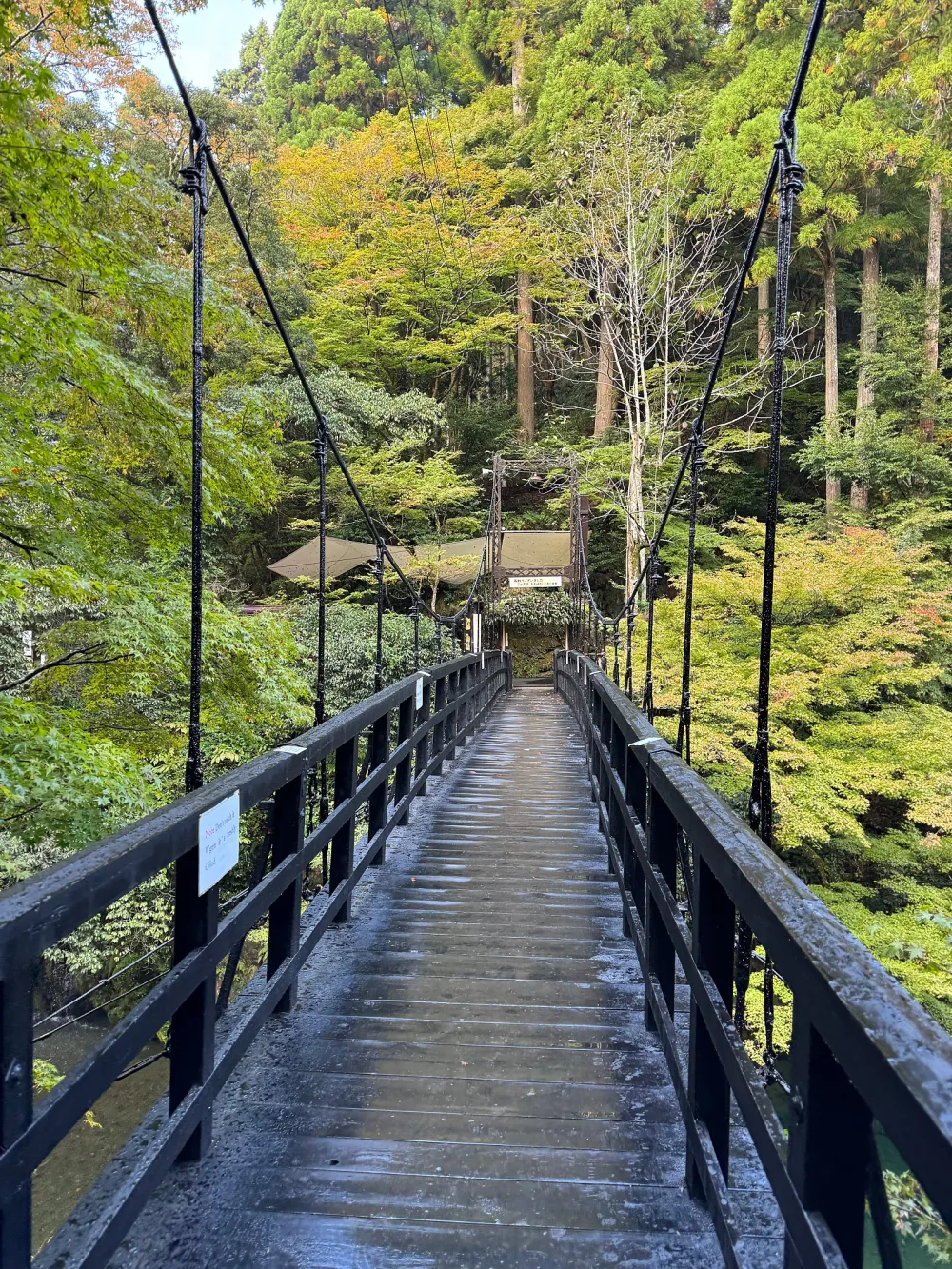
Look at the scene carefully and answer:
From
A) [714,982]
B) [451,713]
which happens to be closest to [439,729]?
[451,713]

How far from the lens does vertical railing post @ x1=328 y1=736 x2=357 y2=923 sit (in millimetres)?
2422

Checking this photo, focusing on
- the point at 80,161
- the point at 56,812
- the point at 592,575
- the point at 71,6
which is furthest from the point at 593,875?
the point at 592,575

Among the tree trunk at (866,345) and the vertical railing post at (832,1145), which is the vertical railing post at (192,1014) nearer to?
the vertical railing post at (832,1145)

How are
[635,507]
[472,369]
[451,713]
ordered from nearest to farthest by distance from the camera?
[451,713] → [635,507] → [472,369]

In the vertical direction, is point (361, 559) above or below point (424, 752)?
above

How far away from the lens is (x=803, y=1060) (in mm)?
782

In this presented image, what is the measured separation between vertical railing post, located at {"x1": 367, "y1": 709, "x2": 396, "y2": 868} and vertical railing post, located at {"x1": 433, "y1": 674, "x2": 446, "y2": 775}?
1.80 metres

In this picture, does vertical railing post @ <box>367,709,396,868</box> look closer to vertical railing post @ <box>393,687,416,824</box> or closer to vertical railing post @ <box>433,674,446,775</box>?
vertical railing post @ <box>393,687,416,824</box>

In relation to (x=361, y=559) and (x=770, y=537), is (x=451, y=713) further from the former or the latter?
(x=361, y=559)

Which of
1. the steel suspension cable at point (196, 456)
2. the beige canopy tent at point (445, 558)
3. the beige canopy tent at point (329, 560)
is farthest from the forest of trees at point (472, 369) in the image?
the steel suspension cable at point (196, 456)

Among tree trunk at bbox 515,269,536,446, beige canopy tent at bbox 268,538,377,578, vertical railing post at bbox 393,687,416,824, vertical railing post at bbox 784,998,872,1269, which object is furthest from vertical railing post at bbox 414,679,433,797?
tree trunk at bbox 515,269,536,446

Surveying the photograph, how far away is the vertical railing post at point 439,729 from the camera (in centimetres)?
520

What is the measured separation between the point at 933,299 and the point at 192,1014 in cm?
1430

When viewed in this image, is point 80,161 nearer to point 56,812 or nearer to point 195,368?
point 195,368
